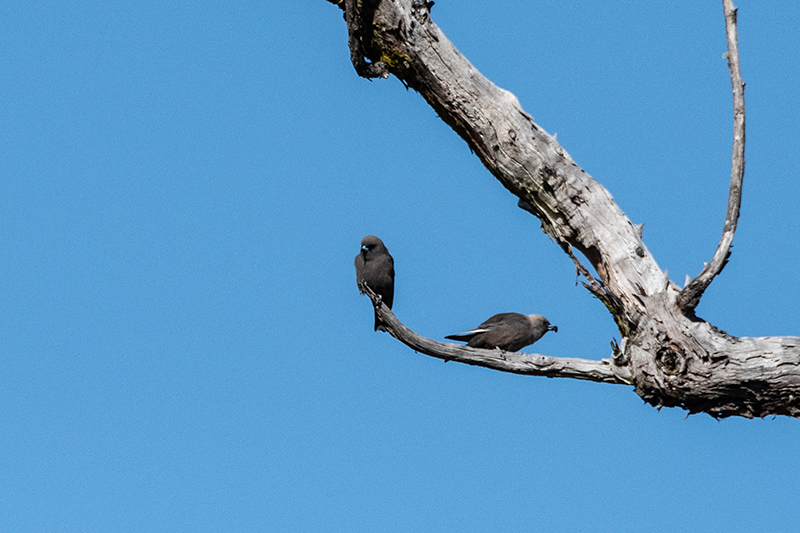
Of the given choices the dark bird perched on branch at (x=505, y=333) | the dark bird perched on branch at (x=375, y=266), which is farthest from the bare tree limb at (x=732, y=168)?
the dark bird perched on branch at (x=375, y=266)

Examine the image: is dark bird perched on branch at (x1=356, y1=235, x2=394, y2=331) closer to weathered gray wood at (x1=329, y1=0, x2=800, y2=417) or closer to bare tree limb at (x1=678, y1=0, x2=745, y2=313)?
weathered gray wood at (x1=329, y1=0, x2=800, y2=417)

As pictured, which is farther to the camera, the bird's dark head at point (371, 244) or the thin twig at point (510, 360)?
the bird's dark head at point (371, 244)

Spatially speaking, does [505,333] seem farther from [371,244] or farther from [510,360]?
[510,360]

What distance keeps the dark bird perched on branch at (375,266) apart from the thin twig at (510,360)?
12.1 feet

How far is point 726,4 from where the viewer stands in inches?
209

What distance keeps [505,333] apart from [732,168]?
4.25 meters

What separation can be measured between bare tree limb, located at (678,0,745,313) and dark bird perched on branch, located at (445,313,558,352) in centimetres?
378

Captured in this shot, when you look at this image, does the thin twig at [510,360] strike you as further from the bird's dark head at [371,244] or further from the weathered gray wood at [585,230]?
the bird's dark head at [371,244]

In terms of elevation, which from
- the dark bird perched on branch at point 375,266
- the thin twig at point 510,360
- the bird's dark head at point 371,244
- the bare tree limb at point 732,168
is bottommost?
the thin twig at point 510,360

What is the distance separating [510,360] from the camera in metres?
6.29

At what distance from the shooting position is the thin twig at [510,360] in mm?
6098

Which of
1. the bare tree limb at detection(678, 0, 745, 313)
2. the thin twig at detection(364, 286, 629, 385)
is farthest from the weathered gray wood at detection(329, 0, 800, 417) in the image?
the bare tree limb at detection(678, 0, 745, 313)

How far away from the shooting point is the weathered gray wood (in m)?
5.54

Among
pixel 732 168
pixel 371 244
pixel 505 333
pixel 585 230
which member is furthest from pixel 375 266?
pixel 732 168
